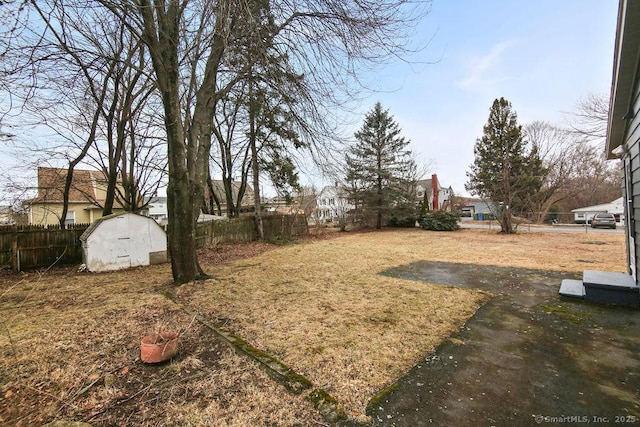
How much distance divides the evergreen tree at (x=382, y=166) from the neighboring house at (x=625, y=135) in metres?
13.6

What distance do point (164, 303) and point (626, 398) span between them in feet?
17.9

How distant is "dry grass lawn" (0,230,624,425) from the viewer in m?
2.07

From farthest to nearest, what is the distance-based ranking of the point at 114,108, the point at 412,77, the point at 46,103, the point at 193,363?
the point at 114,108 → the point at 46,103 → the point at 412,77 → the point at 193,363

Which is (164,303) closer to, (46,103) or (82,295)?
(82,295)

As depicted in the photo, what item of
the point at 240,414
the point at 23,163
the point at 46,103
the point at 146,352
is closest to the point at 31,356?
the point at 146,352

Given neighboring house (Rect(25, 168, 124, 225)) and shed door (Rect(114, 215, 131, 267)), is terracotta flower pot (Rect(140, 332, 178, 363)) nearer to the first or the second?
shed door (Rect(114, 215, 131, 267))

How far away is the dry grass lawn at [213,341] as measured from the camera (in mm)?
2066

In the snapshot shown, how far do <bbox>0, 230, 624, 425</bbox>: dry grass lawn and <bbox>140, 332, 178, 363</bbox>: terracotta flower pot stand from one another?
0.08 metres

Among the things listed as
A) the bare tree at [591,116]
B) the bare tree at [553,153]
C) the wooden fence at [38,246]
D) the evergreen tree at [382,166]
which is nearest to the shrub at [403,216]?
the evergreen tree at [382,166]

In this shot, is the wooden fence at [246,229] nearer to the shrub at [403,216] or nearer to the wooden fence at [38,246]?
the wooden fence at [38,246]

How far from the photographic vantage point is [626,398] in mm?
2029

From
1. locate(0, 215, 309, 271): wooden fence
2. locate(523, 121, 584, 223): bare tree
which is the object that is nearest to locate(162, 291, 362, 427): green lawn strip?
locate(0, 215, 309, 271): wooden fence

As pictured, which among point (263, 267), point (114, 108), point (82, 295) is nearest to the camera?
point (82, 295)

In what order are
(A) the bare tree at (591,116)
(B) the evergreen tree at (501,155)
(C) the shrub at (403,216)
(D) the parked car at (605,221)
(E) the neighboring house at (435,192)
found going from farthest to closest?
1. (E) the neighboring house at (435,192)
2. (B) the evergreen tree at (501,155)
3. (C) the shrub at (403,216)
4. (D) the parked car at (605,221)
5. (A) the bare tree at (591,116)
